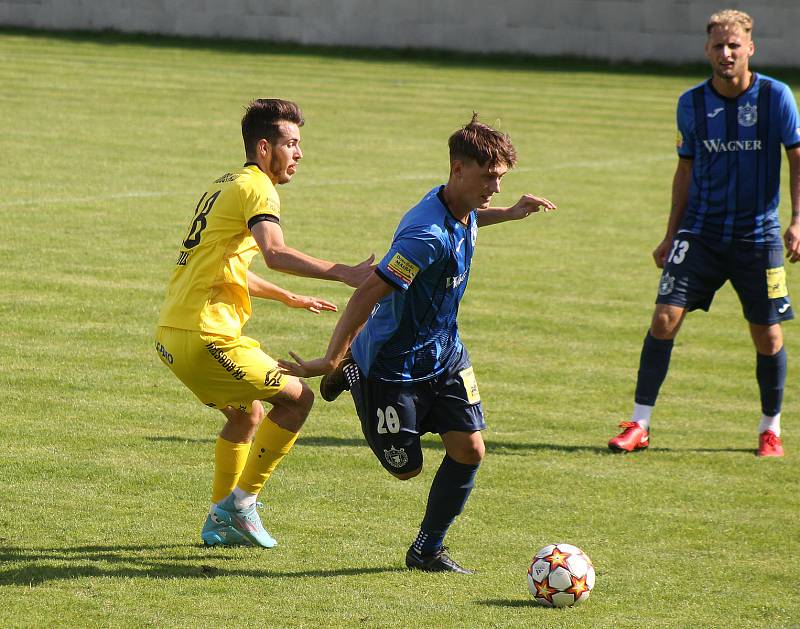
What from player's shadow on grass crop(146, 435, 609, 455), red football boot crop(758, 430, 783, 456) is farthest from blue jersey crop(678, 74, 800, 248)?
player's shadow on grass crop(146, 435, 609, 455)

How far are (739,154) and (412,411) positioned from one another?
330 centimetres

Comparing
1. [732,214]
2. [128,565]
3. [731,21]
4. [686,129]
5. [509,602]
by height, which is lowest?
[128,565]

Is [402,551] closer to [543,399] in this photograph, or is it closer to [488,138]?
[488,138]

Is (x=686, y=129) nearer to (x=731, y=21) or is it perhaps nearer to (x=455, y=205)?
(x=731, y=21)

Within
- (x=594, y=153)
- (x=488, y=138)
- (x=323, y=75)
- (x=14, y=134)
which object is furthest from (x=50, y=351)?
(x=323, y=75)

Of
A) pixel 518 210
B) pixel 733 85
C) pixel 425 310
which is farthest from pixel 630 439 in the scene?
pixel 425 310

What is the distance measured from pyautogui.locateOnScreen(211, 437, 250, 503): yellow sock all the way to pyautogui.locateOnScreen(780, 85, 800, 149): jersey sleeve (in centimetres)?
383

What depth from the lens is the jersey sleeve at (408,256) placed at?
205 inches

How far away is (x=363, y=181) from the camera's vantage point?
1700 centimetres

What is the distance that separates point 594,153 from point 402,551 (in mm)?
15281

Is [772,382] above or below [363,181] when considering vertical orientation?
above

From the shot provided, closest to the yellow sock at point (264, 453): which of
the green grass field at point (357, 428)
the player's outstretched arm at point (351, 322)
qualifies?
the green grass field at point (357, 428)

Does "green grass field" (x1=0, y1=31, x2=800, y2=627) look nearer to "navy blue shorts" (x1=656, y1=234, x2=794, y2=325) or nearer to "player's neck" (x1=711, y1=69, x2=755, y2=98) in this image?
"navy blue shorts" (x1=656, y1=234, x2=794, y2=325)

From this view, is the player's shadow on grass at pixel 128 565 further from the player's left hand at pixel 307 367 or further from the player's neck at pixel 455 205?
the player's neck at pixel 455 205
